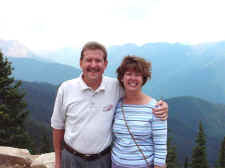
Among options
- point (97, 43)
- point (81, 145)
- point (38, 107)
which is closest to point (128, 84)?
point (97, 43)

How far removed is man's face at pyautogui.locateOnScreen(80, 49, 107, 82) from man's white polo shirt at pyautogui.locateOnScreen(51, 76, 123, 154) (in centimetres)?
18

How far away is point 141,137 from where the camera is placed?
3082 mm

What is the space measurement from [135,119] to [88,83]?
2.98ft

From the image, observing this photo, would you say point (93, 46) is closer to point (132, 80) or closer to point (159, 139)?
point (132, 80)

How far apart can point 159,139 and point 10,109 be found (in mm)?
19756

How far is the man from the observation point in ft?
10.6

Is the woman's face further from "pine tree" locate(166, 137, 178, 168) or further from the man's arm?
"pine tree" locate(166, 137, 178, 168)

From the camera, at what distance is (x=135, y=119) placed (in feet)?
10.2

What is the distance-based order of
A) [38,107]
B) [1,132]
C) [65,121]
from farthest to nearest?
[38,107], [1,132], [65,121]

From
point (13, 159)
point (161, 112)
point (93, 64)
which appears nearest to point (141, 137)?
point (161, 112)

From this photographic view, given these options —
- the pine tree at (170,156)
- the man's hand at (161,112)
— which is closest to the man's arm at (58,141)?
the man's hand at (161,112)

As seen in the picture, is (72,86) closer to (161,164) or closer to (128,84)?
(128,84)

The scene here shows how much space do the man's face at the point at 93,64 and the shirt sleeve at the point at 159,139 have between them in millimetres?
1069

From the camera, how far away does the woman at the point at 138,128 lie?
3.05 m
